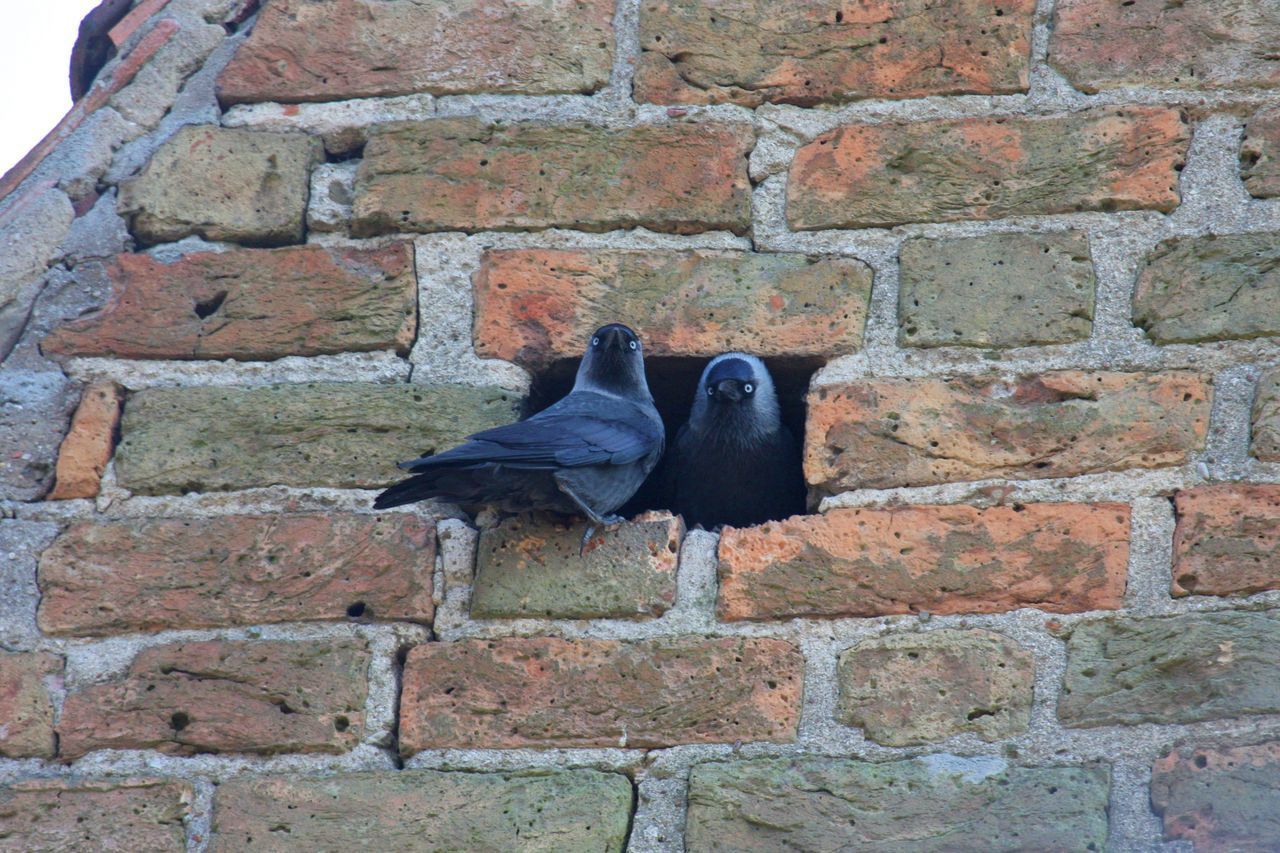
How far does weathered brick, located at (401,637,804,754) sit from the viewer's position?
219 centimetres

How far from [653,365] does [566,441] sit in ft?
1.46

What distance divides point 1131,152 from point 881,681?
41.4 inches

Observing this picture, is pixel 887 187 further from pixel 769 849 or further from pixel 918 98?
pixel 769 849

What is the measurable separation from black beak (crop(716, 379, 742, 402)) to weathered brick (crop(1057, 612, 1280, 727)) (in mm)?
1011

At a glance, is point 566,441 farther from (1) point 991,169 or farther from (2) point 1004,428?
(1) point 991,169

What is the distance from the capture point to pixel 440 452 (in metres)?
2.43

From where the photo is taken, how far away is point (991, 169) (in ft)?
8.38

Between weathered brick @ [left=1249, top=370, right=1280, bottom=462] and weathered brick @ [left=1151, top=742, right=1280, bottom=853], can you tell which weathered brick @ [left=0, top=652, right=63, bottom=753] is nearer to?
weathered brick @ [left=1151, top=742, right=1280, bottom=853]

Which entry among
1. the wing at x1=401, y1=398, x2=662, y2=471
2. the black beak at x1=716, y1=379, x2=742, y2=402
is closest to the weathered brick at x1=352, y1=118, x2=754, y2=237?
the wing at x1=401, y1=398, x2=662, y2=471

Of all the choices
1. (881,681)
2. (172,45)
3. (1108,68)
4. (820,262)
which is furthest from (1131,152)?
(172,45)

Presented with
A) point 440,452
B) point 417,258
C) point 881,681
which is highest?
point 417,258

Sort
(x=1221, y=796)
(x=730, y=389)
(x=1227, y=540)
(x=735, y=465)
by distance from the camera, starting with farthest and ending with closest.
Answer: (x=735, y=465), (x=730, y=389), (x=1227, y=540), (x=1221, y=796)

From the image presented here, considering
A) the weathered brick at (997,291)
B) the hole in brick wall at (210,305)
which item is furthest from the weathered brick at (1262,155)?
the hole in brick wall at (210,305)

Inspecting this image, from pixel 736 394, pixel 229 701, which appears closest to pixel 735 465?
pixel 736 394
